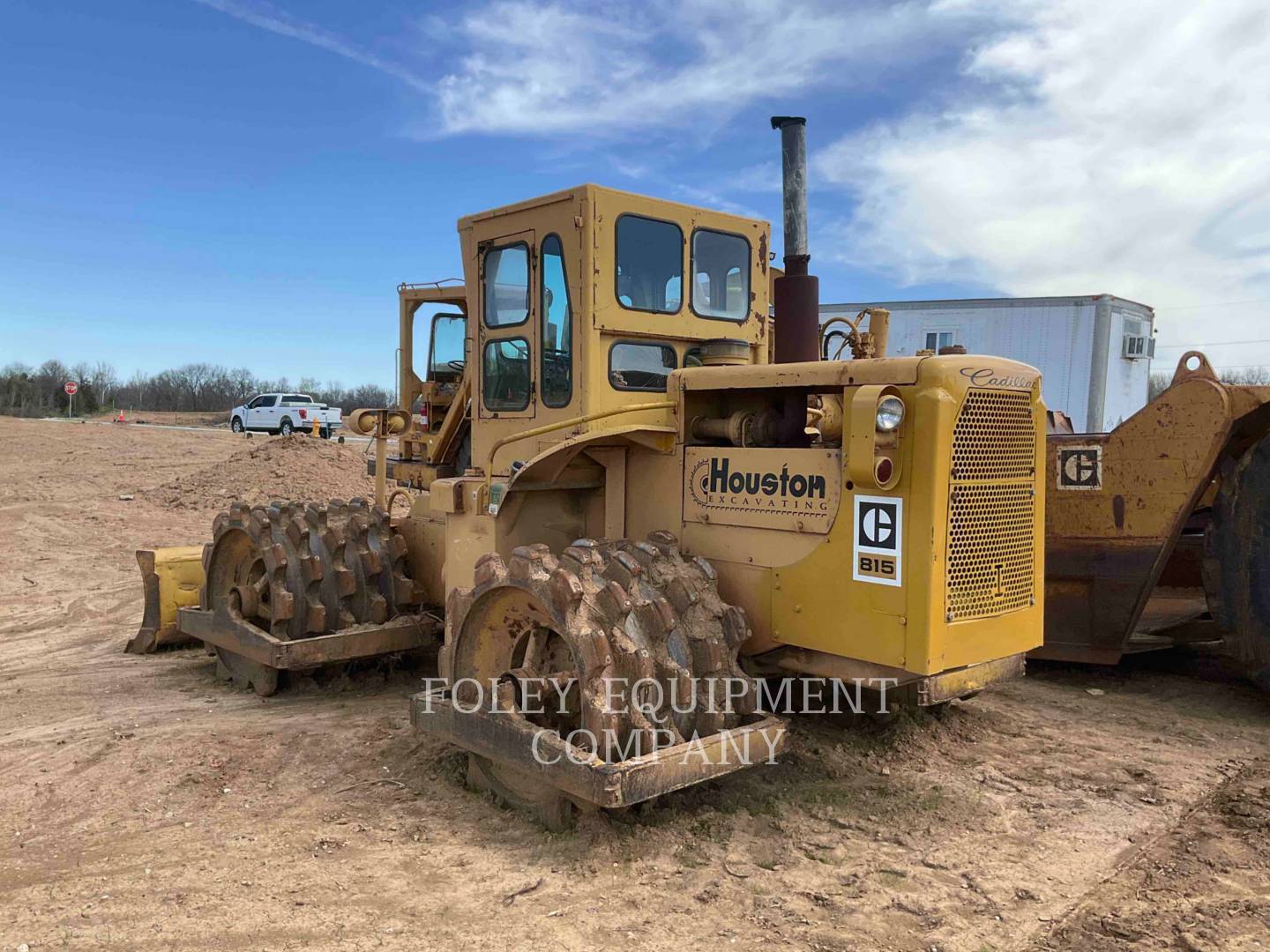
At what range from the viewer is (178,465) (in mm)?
21062

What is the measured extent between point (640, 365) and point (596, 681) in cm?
217

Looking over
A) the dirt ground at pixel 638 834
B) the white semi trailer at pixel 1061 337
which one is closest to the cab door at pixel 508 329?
the dirt ground at pixel 638 834

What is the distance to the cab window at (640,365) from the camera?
5.32 metres

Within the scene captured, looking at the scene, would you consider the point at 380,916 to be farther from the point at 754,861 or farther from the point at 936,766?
the point at 936,766

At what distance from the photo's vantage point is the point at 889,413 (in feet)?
12.3

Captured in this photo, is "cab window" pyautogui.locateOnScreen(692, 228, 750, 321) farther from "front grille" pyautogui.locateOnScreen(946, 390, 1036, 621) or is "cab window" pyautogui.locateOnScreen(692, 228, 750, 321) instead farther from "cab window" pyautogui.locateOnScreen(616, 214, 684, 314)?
"front grille" pyautogui.locateOnScreen(946, 390, 1036, 621)

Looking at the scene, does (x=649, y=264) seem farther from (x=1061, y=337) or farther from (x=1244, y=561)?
(x=1061, y=337)

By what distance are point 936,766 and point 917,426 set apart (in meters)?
2.05

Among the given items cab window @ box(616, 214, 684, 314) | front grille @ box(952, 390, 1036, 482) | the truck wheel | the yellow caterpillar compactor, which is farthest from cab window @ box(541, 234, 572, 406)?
the truck wheel

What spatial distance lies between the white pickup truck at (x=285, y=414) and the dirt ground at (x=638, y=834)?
108ft

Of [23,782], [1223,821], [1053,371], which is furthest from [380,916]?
[1053,371]

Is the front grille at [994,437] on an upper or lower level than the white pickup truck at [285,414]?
lower

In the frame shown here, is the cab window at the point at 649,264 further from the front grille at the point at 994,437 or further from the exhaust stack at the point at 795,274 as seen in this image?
the front grille at the point at 994,437

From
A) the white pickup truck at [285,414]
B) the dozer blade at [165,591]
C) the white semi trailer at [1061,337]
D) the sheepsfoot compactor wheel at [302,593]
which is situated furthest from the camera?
the white pickup truck at [285,414]
